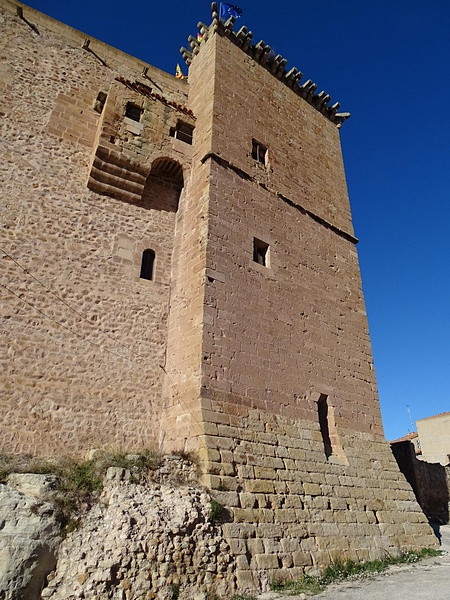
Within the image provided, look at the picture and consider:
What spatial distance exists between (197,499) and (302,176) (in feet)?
26.8

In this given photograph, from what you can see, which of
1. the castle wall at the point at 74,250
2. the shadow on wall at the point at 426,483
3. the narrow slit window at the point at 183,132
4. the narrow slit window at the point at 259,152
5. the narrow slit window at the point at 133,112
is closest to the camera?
the castle wall at the point at 74,250

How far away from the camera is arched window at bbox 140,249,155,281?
9.09m

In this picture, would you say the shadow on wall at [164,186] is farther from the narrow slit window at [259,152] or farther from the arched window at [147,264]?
the narrow slit window at [259,152]

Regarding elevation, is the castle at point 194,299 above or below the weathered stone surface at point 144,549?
above

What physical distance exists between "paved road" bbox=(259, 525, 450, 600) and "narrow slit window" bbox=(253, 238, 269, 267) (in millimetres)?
5585

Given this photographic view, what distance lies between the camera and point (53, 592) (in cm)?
486

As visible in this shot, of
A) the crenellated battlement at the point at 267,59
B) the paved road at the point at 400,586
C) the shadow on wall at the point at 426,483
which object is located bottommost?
the paved road at the point at 400,586

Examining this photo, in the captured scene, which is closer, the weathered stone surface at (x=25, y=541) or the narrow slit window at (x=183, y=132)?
the weathered stone surface at (x=25, y=541)

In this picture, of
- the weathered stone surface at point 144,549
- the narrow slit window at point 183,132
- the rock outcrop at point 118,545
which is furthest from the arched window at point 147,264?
the weathered stone surface at point 144,549

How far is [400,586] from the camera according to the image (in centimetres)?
607

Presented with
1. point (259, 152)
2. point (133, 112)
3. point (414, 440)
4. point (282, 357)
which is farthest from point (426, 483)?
point (414, 440)

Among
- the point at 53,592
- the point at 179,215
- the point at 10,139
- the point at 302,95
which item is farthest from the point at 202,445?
the point at 302,95

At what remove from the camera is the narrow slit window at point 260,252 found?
9266 mm

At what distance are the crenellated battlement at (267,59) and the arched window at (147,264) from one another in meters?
5.71
